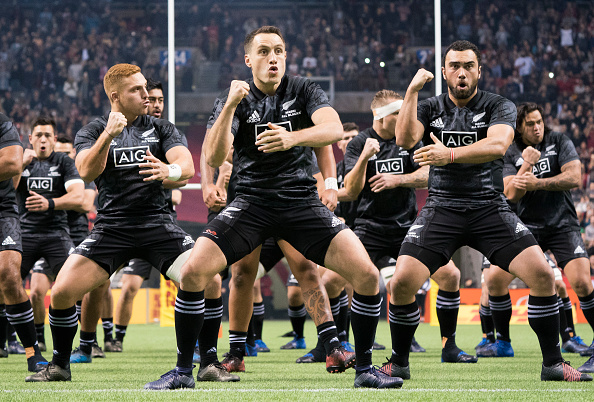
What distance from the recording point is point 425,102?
6.03 meters

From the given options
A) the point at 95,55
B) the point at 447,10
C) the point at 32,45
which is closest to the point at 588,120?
the point at 447,10

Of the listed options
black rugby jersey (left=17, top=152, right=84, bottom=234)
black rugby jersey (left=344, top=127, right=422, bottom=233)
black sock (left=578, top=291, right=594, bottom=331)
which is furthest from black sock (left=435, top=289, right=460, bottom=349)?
black rugby jersey (left=17, top=152, right=84, bottom=234)

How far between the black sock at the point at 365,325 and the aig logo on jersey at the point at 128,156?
2023 millimetres

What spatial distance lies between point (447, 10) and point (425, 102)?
10.2 meters

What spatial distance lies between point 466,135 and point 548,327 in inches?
60.0

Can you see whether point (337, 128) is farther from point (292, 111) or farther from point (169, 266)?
point (169, 266)

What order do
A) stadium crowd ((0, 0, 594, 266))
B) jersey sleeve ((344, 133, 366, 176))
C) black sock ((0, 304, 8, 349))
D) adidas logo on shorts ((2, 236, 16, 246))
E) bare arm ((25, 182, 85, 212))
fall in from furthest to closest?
stadium crowd ((0, 0, 594, 266)), bare arm ((25, 182, 85, 212)), jersey sleeve ((344, 133, 366, 176)), black sock ((0, 304, 8, 349)), adidas logo on shorts ((2, 236, 16, 246))

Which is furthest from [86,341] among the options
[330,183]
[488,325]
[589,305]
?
[589,305]

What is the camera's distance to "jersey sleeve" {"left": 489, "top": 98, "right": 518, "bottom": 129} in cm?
570

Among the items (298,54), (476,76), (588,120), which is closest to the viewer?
(476,76)

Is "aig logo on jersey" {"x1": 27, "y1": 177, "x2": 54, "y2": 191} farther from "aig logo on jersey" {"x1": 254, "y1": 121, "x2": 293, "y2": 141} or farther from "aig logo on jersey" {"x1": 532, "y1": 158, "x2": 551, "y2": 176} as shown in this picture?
"aig logo on jersey" {"x1": 532, "y1": 158, "x2": 551, "y2": 176}

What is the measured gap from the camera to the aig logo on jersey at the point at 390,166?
323 inches

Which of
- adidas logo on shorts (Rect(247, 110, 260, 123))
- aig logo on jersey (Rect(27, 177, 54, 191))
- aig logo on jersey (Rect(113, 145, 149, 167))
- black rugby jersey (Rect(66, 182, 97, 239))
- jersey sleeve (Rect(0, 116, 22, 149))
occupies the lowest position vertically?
black rugby jersey (Rect(66, 182, 97, 239))

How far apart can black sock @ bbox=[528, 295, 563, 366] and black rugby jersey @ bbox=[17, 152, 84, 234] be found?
5408 millimetres
